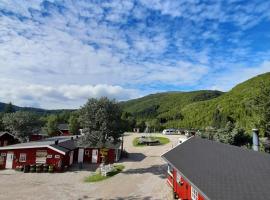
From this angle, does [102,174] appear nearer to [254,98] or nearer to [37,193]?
[37,193]

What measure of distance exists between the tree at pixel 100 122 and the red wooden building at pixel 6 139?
83.3 feet

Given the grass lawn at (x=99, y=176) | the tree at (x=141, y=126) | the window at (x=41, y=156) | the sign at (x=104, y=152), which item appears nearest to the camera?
the grass lawn at (x=99, y=176)

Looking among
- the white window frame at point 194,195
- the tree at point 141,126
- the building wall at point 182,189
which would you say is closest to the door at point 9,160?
the building wall at point 182,189

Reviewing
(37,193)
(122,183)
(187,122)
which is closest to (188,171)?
(122,183)

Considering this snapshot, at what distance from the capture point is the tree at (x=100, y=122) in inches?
1352

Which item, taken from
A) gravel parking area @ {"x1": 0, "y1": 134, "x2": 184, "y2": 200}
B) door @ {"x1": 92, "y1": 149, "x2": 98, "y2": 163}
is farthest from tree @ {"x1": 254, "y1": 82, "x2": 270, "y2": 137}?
door @ {"x1": 92, "y1": 149, "x2": 98, "y2": 163}

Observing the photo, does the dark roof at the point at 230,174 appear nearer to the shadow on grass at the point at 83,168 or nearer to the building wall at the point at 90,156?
the shadow on grass at the point at 83,168

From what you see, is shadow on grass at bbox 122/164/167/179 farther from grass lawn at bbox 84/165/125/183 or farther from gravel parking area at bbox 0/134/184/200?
grass lawn at bbox 84/165/125/183

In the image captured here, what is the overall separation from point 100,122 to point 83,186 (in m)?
9.99

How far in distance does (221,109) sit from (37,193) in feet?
236

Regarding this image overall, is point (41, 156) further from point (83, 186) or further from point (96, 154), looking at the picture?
point (83, 186)

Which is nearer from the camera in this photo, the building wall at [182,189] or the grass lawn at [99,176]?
the building wall at [182,189]

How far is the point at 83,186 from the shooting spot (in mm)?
26406

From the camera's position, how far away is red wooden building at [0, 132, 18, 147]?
52.2 meters
